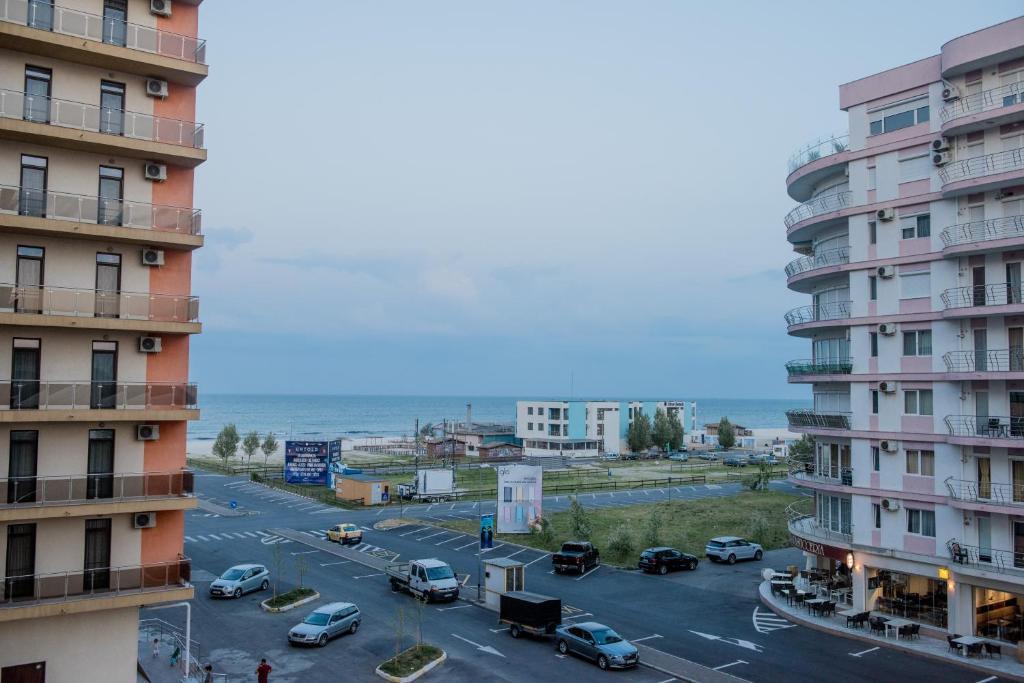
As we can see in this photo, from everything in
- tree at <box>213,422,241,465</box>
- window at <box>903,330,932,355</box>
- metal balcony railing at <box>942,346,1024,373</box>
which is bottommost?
tree at <box>213,422,241,465</box>

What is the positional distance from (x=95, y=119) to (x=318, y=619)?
19.6 metres

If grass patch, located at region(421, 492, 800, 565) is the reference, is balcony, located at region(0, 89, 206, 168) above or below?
above

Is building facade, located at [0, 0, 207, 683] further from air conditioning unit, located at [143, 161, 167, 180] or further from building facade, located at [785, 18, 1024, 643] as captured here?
building facade, located at [785, 18, 1024, 643]

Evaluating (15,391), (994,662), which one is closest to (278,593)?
(15,391)

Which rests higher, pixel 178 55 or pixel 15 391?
pixel 178 55

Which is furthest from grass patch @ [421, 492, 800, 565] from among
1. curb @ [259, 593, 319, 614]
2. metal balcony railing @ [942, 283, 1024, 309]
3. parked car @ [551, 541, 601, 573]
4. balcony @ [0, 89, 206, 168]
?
balcony @ [0, 89, 206, 168]

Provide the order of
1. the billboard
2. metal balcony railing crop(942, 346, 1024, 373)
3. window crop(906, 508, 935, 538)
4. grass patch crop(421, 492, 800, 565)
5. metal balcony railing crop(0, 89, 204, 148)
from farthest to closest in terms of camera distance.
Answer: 1. the billboard
2. grass patch crop(421, 492, 800, 565)
3. window crop(906, 508, 935, 538)
4. metal balcony railing crop(942, 346, 1024, 373)
5. metal balcony railing crop(0, 89, 204, 148)

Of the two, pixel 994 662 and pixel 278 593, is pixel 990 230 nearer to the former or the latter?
pixel 994 662

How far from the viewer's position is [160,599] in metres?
21.8

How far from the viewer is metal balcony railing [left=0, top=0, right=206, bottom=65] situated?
69.4 ft

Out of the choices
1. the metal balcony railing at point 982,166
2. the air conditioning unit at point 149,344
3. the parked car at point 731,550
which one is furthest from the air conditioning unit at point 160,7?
the parked car at point 731,550

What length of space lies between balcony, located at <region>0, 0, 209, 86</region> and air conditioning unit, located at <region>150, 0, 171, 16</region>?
606mm

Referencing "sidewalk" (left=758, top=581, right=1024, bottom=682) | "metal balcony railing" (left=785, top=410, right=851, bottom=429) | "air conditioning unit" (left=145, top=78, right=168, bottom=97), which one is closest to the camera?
"air conditioning unit" (left=145, top=78, right=168, bottom=97)

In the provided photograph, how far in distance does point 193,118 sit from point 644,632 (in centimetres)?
2560
